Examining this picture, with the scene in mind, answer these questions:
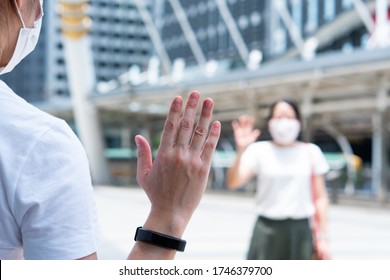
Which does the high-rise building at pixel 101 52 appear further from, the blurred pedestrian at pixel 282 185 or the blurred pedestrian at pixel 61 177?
the blurred pedestrian at pixel 61 177

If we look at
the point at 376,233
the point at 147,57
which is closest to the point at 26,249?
the point at 376,233

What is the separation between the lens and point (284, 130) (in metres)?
3.55

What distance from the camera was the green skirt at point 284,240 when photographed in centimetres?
341

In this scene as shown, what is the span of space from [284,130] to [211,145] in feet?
8.00

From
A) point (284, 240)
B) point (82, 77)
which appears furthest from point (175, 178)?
point (82, 77)

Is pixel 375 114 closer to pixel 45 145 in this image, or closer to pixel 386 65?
pixel 386 65

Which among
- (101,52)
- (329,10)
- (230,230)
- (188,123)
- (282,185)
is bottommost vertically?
(230,230)

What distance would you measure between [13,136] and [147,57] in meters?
59.4

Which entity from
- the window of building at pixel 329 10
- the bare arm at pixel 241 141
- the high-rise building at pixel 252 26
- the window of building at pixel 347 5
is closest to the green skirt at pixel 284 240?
the bare arm at pixel 241 141

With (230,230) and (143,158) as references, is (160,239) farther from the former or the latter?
(230,230)

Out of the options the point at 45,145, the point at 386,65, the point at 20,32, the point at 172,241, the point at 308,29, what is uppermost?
the point at 308,29

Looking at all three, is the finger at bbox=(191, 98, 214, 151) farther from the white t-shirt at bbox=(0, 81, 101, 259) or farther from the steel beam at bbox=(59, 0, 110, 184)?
the steel beam at bbox=(59, 0, 110, 184)

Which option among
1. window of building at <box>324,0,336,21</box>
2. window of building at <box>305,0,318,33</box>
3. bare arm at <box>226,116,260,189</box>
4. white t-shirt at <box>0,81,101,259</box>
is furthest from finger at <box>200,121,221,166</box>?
window of building at <box>305,0,318,33</box>

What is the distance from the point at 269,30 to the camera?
4297cm
